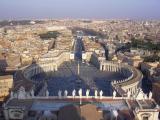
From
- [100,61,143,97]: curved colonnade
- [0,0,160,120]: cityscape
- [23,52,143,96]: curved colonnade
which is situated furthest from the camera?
[23,52,143,96]: curved colonnade

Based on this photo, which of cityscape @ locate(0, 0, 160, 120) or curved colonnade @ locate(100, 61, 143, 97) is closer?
cityscape @ locate(0, 0, 160, 120)

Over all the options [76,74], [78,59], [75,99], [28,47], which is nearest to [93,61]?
[78,59]

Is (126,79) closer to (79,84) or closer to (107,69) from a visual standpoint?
(79,84)

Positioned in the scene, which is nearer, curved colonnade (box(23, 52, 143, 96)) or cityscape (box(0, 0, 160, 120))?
cityscape (box(0, 0, 160, 120))

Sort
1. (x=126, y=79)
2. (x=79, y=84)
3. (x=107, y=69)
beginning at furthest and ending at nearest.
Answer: (x=107, y=69) < (x=79, y=84) < (x=126, y=79)

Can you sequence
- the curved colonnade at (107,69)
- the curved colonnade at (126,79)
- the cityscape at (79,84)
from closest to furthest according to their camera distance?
the cityscape at (79,84), the curved colonnade at (126,79), the curved colonnade at (107,69)

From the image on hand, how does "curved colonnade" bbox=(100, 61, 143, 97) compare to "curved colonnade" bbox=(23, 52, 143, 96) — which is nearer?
"curved colonnade" bbox=(100, 61, 143, 97)

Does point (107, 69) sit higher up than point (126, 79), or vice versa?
point (126, 79)

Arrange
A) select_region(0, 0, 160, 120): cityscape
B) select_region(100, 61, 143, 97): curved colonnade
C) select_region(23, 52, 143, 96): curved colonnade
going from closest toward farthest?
select_region(0, 0, 160, 120): cityscape
select_region(100, 61, 143, 97): curved colonnade
select_region(23, 52, 143, 96): curved colonnade

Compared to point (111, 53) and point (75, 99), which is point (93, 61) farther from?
point (75, 99)

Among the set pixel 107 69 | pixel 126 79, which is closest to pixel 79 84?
pixel 126 79

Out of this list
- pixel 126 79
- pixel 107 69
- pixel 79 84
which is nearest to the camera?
pixel 126 79
